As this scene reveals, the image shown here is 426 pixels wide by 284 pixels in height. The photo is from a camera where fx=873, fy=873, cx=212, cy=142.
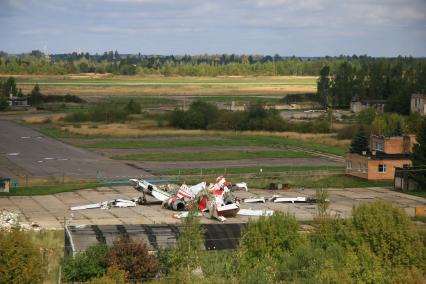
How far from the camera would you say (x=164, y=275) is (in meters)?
23.7

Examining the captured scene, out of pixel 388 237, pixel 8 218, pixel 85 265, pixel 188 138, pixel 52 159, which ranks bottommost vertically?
pixel 188 138

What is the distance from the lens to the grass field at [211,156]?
189 feet

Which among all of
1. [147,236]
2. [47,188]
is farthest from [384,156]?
[147,236]

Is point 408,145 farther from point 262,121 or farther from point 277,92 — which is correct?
point 277,92

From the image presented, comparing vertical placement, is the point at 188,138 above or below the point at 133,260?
below

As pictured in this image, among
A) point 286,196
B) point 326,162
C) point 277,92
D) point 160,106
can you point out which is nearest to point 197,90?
point 277,92

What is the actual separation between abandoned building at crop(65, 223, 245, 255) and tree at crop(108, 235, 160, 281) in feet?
8.34

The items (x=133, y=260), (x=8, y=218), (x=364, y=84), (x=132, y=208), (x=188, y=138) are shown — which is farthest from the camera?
(x=364, y=84)

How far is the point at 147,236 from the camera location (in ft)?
91.5

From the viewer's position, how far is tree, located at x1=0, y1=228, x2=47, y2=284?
21594mm

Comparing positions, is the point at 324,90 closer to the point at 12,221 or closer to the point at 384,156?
the point at 384,156

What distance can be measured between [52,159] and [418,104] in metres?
44.0

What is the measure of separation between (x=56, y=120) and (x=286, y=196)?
163ft

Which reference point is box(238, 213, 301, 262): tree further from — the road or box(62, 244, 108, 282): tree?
the road
